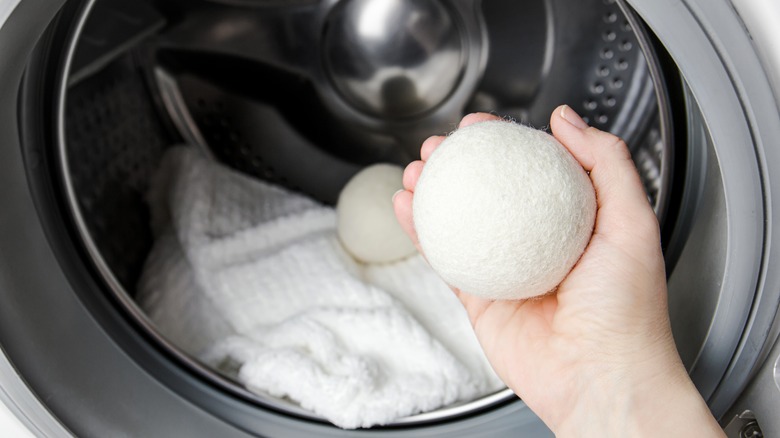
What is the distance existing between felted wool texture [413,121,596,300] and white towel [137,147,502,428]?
20cm

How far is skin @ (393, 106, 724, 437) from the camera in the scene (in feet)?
1.55

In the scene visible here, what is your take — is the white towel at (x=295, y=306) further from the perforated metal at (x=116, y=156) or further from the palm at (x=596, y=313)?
the palm at (x=596, y=313)

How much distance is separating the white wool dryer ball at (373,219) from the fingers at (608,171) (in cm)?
27

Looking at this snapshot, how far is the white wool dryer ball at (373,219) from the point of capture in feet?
2.56

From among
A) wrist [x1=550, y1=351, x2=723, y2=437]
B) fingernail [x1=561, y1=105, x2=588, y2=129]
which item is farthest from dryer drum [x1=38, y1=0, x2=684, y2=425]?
wrist [x1=550, y1=351, x2=723, y2=437]

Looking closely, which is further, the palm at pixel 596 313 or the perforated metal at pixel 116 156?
the perforated metal at pixel 116 156

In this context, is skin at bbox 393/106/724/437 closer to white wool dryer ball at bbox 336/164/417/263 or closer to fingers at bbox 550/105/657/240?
fingers at bbox 550/105/657/240

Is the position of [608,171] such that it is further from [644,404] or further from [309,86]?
[309,86]

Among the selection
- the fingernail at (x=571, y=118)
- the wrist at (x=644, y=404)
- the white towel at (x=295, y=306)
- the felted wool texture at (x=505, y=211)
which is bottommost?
the white towel at (x=295, y=306)

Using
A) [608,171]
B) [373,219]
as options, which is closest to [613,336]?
[608,171]

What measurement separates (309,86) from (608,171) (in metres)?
0.50

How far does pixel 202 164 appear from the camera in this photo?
35.5 inches

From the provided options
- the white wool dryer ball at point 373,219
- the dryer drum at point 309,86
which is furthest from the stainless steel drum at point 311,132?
the white wool dryer ball at point 373,219

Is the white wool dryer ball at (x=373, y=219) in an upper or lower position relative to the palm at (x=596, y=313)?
lower
